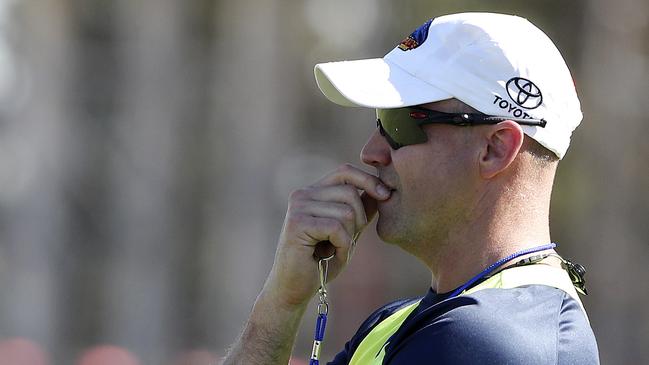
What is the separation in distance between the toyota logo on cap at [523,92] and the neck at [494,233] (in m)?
0.25

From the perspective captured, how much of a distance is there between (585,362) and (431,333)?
398mm

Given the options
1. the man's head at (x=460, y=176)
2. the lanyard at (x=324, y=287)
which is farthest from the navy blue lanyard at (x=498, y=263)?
the man's head at (x=460, y=176)

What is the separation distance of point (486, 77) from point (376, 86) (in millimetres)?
342

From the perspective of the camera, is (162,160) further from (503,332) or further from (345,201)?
(503,332)

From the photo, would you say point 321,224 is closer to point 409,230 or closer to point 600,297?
point 409,230

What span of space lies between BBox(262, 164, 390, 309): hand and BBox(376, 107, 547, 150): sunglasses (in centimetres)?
14

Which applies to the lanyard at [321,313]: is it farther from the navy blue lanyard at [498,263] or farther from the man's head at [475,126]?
the navy blue lanyard at [498,263]

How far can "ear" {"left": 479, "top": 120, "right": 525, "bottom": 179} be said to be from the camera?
3.09m

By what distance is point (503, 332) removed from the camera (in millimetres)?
2660

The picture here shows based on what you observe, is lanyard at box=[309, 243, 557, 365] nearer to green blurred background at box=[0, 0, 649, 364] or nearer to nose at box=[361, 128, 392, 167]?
nose at box=[361, 128, 392, 167]

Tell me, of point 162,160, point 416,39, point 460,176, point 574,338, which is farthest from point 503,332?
point 162,160

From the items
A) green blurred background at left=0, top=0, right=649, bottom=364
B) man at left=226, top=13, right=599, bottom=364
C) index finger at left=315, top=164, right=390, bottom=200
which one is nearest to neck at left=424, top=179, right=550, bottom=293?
man at left=226, top=13, right=599, bottom=364

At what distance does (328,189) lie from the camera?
335 cm

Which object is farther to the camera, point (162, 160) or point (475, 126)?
point (162, 160)
